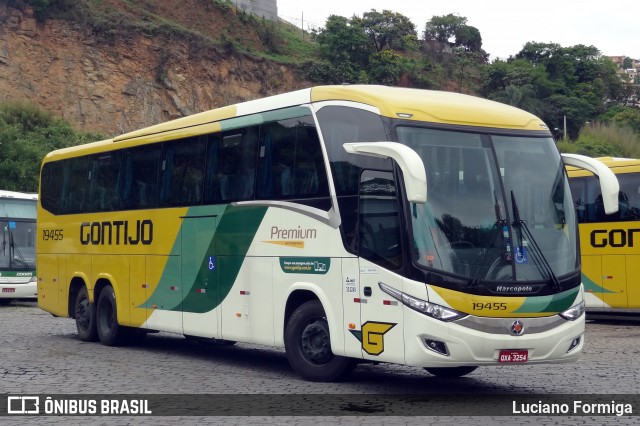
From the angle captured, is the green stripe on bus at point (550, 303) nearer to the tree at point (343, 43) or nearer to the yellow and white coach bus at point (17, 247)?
the yellow and white coach bus at point (17, 247)

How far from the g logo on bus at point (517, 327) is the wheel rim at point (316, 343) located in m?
2.41

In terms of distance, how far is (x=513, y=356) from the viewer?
1064cm

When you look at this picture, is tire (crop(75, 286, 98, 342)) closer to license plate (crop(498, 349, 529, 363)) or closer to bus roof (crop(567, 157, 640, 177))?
license plate (crop(498, 349, 529, 363))

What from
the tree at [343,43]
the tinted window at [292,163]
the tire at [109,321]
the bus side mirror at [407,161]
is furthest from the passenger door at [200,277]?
the tree at [343,43]

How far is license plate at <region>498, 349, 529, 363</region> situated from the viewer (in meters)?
10.6

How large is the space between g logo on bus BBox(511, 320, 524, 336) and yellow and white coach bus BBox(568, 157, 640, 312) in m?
11.9

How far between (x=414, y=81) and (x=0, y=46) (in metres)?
31.7

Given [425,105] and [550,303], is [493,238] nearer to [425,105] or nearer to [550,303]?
[550,303]

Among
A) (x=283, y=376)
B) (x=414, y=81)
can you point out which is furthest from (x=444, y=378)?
(x=414, y=81)

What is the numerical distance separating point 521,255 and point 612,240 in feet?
40.2

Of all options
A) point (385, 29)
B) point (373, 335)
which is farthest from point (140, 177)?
point (385, 29)

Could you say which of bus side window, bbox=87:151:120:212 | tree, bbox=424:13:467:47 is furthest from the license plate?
tree, bbox=424:13:467:47

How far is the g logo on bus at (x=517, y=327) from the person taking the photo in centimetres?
1067

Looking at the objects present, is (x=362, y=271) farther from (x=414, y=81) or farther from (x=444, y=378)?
(x=414, y=81)
